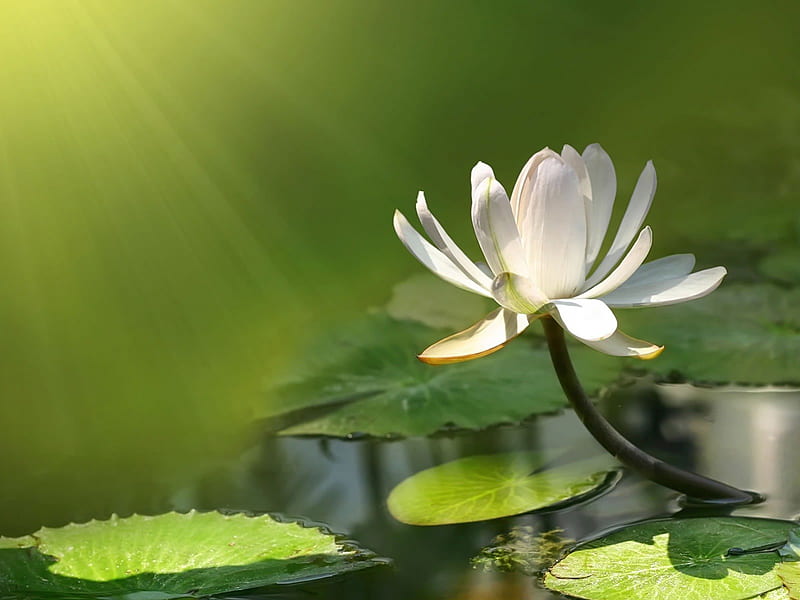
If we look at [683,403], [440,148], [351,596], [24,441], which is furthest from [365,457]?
[440,148]

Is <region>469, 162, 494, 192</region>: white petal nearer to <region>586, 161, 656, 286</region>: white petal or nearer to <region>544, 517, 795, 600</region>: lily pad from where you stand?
<region>586, 161, 656, 286</region>: white petal

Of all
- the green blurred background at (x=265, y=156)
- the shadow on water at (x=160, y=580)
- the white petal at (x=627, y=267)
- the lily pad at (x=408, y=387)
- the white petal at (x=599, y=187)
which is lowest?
the shadow on water at (x=160, y=580)

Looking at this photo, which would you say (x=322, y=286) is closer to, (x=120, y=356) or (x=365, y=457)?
(x=120, y=356)

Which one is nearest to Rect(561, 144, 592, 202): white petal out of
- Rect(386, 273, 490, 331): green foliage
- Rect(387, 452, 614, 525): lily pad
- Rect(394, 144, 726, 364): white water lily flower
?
Rect(394, 144, 726, 364): white water lily flower

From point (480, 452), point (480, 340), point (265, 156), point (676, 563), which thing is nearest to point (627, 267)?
point (480, 340)

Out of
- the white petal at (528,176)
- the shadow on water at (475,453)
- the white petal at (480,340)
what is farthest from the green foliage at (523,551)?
the white petal at (528,176)

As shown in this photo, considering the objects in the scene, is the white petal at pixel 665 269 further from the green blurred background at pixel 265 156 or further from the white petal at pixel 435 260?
the green blurred background at pixel 265 156
